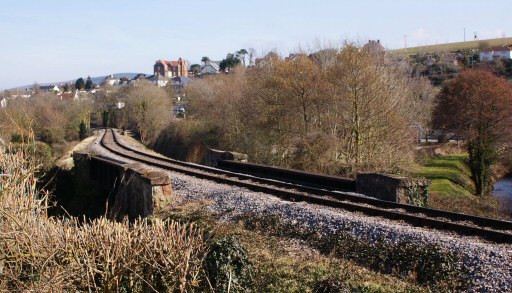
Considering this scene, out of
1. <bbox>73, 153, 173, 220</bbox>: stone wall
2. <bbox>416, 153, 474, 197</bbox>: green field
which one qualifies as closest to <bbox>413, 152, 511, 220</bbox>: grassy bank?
<bbox>416, 153, 474, 197</bbox>: green field

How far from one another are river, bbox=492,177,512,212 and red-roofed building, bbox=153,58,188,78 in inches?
5803

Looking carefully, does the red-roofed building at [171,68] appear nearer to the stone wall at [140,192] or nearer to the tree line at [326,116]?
the tree line at [326,116]

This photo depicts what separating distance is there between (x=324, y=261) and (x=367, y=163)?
45.0ft

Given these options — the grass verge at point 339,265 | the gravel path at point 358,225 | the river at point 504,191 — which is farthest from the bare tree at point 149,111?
the grass verge at point 339,265

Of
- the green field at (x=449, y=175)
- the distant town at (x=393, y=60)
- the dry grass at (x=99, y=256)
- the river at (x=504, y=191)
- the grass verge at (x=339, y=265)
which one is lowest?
the river at (x=504, y=191)

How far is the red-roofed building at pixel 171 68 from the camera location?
575ft

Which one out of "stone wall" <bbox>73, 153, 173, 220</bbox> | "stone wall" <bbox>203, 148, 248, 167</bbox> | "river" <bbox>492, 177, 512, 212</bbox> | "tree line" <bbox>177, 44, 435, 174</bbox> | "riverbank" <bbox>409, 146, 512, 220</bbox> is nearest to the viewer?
"stone wall" <bbox>73, 153, 173, 220</bbox>

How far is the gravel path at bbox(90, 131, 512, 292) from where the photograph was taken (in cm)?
711

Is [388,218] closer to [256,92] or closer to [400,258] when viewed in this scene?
[400,258]

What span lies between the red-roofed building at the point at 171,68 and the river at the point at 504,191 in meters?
147

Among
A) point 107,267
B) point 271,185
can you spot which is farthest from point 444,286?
point 271,185

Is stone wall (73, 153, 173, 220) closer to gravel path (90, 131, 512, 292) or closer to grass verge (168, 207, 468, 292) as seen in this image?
gravel path (90, 131, 512, 292)

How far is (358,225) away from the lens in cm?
937

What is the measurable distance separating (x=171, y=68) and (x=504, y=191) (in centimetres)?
16059
